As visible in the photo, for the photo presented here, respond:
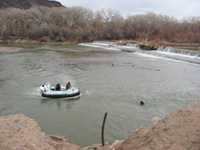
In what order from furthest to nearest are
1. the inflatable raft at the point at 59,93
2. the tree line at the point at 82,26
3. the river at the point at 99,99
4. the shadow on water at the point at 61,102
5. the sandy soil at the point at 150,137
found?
the tree line at the point at 82,26 → the inflatable raft at the point at 59,93 → the shadow on water at the point at 61,102 → the river at the point at 99,99 → the sandy soil at the point at 150,137

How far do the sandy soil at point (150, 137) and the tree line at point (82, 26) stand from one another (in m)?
63.6

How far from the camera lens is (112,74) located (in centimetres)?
2302

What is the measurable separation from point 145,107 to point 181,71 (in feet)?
46.1

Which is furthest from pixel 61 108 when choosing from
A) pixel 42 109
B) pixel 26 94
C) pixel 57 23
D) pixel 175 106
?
pixel 57 23

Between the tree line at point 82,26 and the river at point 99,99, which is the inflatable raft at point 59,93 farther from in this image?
the tree line at point 82,26

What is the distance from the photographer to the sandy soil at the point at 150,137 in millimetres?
5539

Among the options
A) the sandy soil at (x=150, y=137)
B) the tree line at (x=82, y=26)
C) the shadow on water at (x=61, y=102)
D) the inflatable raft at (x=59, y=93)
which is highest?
the tree line at (x=82, y=26)

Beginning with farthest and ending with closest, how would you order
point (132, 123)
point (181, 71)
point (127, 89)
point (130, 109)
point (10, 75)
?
point (181, 71) → point (10, 75) → point (127, 89) → point (130, 109) → point (132, 123)

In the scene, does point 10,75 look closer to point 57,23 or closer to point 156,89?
point 156,89

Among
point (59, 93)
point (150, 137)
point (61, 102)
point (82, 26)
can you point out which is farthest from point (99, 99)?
point (82, 26)

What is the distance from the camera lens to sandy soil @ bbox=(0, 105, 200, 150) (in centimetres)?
554

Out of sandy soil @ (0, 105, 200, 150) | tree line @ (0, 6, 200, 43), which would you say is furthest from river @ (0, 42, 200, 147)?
tree line @ (0, 6, 200, 43)

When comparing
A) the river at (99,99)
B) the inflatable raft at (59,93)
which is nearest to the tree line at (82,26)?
the river at (99,99)

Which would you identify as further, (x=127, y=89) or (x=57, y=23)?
(x=57, y=23)
